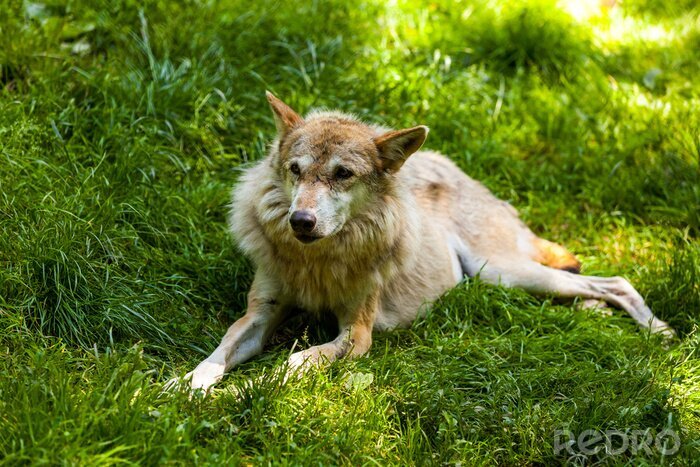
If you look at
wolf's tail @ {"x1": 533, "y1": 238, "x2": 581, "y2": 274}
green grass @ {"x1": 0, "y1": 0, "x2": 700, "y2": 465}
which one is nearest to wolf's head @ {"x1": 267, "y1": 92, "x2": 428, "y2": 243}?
green grass @ {"x1": 0, "y1": 0, "x2": 700, "y2": 465}

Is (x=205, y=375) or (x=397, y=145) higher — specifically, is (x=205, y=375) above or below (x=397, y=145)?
below

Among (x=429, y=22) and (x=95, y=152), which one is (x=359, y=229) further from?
(x=429, y=22)

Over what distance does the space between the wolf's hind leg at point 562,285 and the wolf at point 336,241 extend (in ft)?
0.04

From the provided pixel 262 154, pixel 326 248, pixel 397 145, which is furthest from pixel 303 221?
pixel 262 154

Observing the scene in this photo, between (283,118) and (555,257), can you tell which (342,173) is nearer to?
(283,118)

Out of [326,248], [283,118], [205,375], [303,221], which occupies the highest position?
[283,118]

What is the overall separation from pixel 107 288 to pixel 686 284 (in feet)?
12.3

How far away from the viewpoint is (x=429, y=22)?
771cm

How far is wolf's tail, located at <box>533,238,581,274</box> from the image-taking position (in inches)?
233

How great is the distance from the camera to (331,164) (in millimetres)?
4695

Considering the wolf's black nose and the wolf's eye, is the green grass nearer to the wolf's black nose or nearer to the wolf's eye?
the wolf's black nose

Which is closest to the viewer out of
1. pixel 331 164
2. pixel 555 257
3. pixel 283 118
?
pixel 331 164

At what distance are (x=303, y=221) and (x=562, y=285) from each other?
218 centimetres

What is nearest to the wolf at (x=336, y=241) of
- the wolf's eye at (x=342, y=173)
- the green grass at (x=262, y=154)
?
the wolf's eye at (x=342, y=173)
